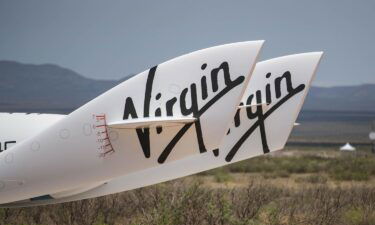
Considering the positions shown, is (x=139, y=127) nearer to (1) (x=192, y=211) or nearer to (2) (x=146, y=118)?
(2) (x=146, y=118)

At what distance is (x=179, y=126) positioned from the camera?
8.23 m

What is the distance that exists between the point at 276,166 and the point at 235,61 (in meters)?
30.5

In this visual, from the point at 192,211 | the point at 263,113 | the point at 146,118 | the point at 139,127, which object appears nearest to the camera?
the point at 139,127

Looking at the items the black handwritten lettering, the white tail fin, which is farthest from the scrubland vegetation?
the white tail fin

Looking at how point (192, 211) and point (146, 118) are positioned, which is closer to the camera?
point (146, 118)

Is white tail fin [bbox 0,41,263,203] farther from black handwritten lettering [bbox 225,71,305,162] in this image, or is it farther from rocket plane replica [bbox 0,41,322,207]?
black handwritten lettering [bbox 225,71,305,162]

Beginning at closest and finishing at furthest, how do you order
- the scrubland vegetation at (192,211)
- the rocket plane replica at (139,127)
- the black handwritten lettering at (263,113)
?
the rocket plane replica at (139,127) < the black handwritten lettering at (263,113) < the scrubland vegetation at (192,211)

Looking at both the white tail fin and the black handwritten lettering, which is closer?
the white tail fin

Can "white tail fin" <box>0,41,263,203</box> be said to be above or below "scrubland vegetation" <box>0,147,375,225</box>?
above

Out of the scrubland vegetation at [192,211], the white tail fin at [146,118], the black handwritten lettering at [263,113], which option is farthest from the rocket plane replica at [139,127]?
the scrubland vegetation at [192,211]

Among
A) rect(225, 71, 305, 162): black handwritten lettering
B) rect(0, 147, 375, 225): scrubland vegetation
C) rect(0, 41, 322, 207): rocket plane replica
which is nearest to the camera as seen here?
rect(0, 41, 322, 207): rocket plane replica

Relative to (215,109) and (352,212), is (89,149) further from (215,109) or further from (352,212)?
(352,212)

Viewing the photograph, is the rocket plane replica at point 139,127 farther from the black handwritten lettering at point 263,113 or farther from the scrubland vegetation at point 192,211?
the scrubland vegetation at point 192,211

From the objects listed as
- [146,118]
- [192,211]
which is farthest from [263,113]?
[146,118]
